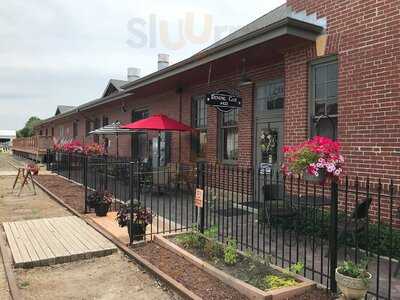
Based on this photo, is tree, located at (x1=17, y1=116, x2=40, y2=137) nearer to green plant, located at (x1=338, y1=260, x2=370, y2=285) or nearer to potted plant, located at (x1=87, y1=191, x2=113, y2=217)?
potted plant, located at (x1=87, y1=191, x2=113, y2=217)

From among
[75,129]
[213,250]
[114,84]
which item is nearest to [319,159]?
[213,250]

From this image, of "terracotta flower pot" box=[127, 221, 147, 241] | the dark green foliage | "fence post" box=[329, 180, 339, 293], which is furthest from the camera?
"terracotta flower pot" box=[127, 221, 147, 241]

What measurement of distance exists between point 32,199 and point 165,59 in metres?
10.6

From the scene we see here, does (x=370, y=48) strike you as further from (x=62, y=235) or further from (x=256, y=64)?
(x=62, y=235)

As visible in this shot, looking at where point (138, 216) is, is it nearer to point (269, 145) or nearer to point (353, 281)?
point (353, 281)

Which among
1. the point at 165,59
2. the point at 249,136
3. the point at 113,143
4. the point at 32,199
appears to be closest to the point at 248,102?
the point at 249,136

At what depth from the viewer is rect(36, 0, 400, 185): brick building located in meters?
5.98

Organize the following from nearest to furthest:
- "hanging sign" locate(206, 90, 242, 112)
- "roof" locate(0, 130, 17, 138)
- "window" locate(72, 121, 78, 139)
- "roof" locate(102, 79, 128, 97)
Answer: "hanging sign" locate(206, 90, 242, 112)
"roof" locate(102, 79, 128, 97)
"window" locate(72, 121, 78, 139)
"roof" locate(0, 130, 17, 138)

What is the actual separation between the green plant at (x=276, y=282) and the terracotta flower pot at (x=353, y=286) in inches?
23.6

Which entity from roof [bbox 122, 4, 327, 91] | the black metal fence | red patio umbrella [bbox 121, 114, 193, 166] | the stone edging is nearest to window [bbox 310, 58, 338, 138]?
roof [bbox 122, 4, 327, 91]

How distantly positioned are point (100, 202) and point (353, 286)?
5.85 meters

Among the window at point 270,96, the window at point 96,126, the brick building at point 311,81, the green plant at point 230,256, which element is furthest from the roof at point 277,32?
the window at point 96,126

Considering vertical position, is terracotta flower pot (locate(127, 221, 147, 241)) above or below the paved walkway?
above

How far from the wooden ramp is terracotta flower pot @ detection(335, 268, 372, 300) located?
136 inches
